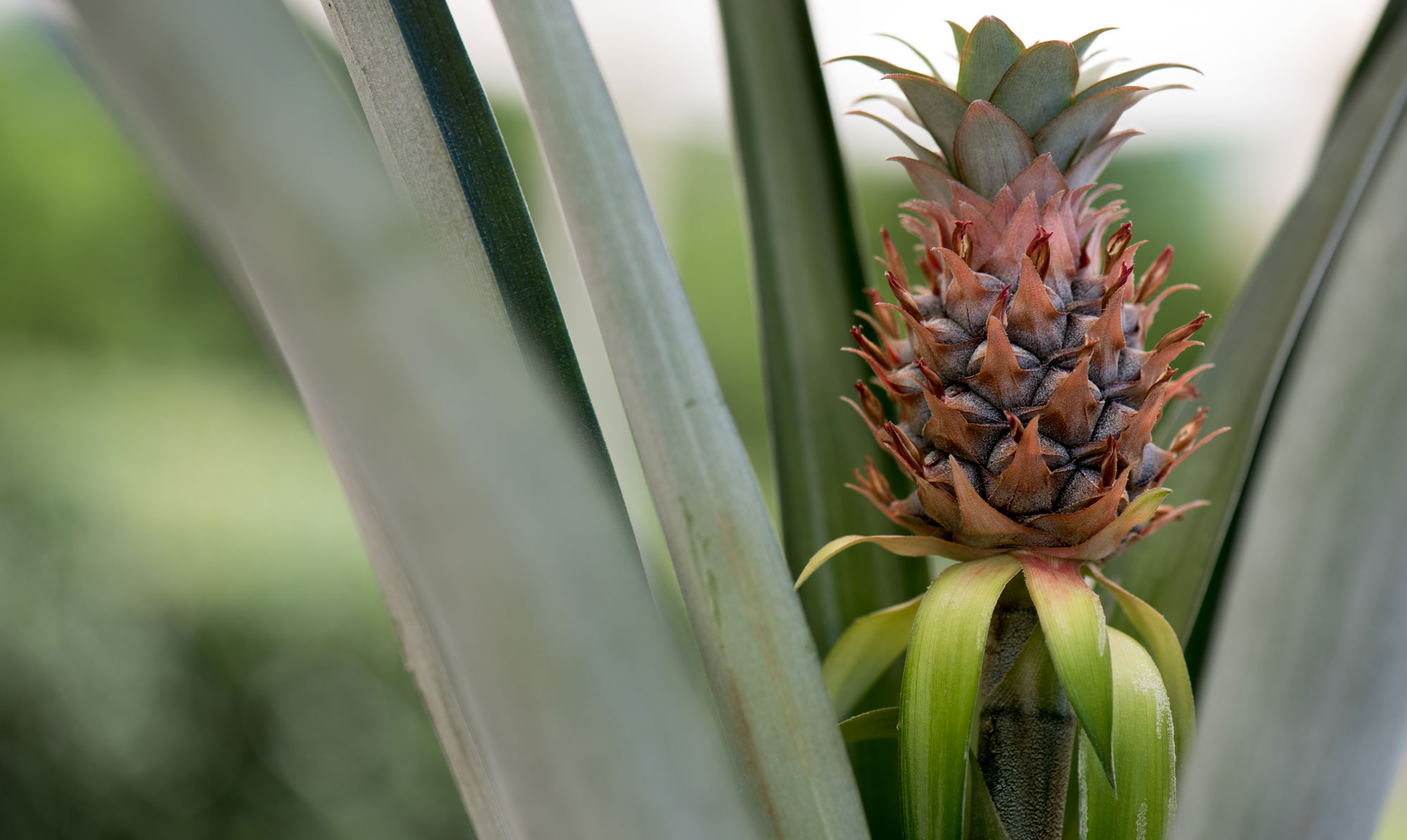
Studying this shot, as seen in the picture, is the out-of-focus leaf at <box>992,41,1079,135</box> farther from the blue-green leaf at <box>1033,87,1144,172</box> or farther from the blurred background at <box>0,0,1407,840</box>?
the blurred background at <box>0,0,1407,840</box>

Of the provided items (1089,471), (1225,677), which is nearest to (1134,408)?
(1089,471)

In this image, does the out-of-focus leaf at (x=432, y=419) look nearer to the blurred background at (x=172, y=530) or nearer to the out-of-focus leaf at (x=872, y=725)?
the out-of-focus leaf at (x=872, y=725)

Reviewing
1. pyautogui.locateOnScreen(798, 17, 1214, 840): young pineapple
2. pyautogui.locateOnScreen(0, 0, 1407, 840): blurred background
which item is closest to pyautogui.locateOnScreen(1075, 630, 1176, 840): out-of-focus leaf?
pyautogui.locateOnScreen(798, 17, 1214, 840): young pineapple

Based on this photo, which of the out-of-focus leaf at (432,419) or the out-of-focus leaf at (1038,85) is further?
the out-of-focus leaf at (1038,85)

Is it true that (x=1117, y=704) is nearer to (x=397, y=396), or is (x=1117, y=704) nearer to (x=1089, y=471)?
(x=1089, y=471)

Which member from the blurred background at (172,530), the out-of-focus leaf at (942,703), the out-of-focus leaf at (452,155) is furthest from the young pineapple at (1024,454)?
the blurred background at (172,530)

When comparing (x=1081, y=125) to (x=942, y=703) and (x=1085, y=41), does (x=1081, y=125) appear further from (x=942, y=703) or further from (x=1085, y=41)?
(x=942, y=703)
